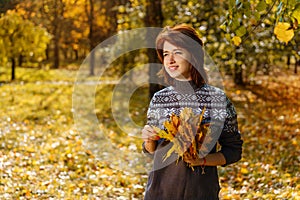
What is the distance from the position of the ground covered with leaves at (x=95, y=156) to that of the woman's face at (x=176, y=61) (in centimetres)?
389

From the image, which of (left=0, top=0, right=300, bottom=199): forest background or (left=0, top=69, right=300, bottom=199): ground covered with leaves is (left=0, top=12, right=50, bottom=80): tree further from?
(left=0, top=69, right=300, bottom=199): ground covered with leaves

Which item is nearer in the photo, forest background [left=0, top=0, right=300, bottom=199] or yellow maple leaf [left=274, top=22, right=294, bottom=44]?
yellow maple leaf [left=274, top=22, right=294, bottom=44]

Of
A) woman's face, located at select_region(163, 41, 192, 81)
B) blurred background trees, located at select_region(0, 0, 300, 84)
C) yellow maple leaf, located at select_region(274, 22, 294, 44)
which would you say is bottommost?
woman's face, located at select_region(163, 41, 192, 81)

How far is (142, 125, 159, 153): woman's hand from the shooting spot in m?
2.53

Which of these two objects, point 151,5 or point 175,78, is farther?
point 151,5

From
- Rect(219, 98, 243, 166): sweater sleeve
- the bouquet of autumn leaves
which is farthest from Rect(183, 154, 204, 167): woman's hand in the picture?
Rect(219, 98, 243, 166): sweater sleeve

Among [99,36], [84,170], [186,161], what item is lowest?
[84,170]

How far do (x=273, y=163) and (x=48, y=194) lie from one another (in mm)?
3932

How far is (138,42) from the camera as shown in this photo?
50.0ft

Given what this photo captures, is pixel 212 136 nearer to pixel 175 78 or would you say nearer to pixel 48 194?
pixel 175 78

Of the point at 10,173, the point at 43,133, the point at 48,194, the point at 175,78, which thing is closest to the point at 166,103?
the point at 175,78

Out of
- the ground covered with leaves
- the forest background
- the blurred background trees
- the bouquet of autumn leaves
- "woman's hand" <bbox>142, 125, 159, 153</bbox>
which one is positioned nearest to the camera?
the bouquet of autumn leaves

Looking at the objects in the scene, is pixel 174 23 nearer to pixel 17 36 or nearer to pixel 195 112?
pixel 195 112

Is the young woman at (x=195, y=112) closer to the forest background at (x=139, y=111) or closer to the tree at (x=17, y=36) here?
the forest background at (x=139, y=111)
